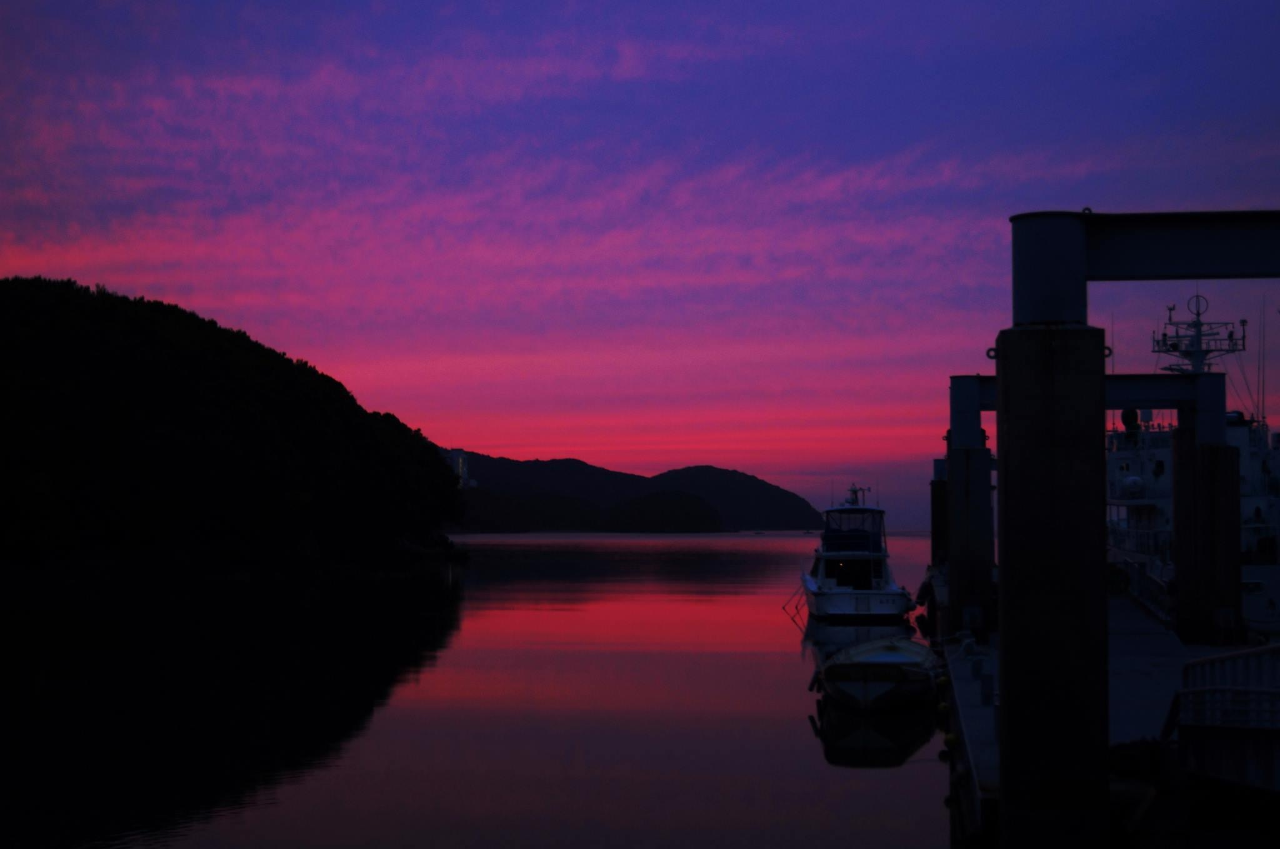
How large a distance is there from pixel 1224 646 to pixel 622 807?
56.7ft

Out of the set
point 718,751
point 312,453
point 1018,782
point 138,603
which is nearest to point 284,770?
point 718,751

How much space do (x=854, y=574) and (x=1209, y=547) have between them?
20841 millimetres

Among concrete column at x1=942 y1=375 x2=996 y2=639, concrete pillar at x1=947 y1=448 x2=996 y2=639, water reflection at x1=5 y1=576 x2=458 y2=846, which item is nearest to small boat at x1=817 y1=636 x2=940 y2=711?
concrete pillar at x1=947 y1=448 x2=996 y2=639

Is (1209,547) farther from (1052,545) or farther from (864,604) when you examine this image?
(1052,545)

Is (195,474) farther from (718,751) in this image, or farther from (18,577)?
(718,751)

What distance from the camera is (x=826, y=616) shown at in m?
47.1

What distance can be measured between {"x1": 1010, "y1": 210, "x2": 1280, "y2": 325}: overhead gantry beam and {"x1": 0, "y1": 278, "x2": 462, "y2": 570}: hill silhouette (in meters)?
67.4

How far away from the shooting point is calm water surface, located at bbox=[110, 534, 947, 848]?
66.5 feet

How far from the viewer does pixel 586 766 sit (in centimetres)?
2545

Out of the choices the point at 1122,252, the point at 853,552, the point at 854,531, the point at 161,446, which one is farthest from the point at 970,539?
the point at 161,446

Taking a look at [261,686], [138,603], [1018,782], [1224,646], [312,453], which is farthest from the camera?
[312,453]

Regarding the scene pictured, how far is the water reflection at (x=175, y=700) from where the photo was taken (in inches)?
819

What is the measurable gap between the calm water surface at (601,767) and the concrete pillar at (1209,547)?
8369 millimetres

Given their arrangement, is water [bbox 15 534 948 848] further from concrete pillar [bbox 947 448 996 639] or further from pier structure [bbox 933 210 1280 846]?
pier structure [bbox 933 210 1280 846]
